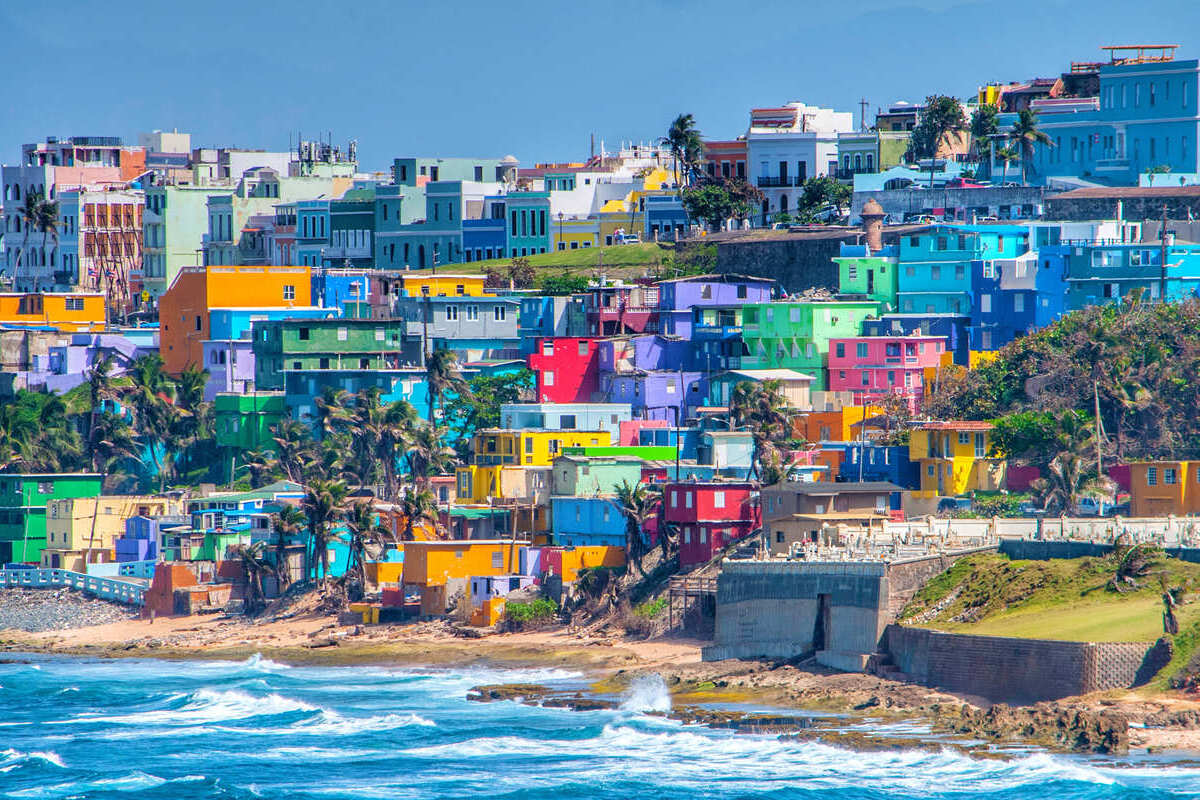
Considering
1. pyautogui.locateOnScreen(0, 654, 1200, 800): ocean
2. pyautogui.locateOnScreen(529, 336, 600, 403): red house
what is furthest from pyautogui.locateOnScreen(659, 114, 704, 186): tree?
pyautogui.locateOnScreen(0, 654, 1200, 800): ocean

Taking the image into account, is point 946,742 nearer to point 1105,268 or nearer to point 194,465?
point 1105,268

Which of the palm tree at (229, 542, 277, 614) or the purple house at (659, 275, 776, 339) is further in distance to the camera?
the purple house at (659, 275, 776, 339)

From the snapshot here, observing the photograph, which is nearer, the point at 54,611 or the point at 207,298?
the point at 54,611

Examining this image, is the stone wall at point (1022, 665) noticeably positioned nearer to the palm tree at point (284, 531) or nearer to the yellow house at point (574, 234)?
the palm tree at point (284, 531)

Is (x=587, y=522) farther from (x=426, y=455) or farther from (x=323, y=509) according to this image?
(x=426, y=455)

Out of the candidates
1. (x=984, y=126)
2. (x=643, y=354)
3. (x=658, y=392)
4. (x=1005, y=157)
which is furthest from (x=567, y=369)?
(x=984, y=126)

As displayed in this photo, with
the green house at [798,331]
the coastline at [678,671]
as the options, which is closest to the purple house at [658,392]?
the green house at [798,331]

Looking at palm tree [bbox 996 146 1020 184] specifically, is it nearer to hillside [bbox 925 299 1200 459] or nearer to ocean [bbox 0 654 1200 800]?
hillside [bbox 925 299 1200 459]
